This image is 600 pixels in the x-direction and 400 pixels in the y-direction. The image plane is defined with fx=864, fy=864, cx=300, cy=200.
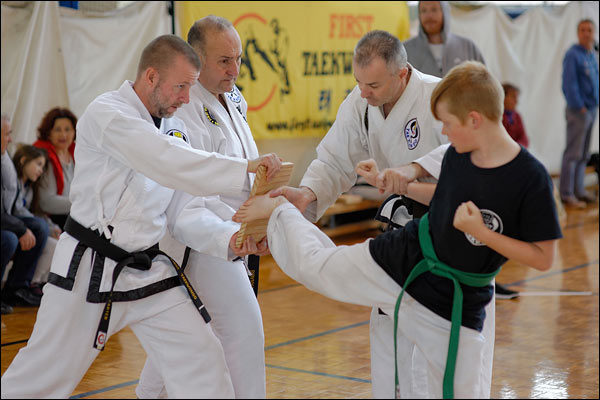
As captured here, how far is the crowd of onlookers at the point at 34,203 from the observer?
6238 millimetres

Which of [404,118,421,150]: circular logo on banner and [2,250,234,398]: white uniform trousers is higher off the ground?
[404,118,421,150]: circular logo on banner

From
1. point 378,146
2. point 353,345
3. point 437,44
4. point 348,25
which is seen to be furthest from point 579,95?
point 378,146

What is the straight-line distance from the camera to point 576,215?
36.2 ft

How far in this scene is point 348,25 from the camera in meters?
9.54

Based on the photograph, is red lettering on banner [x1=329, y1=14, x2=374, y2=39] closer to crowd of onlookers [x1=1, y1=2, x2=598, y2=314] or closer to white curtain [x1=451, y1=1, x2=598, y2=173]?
white curtain [x1=451, y1=1, x2=598, y2=173]

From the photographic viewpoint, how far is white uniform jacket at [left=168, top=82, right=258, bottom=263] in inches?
126

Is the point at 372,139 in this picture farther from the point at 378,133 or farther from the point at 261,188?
the point at 261,188

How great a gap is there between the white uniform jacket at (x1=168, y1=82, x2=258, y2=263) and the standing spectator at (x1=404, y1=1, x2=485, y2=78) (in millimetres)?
3131

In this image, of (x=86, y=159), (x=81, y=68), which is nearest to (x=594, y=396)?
(x=86, y=159)

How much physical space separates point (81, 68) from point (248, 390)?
4.99m

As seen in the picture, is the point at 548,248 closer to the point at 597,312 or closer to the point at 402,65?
the point at 402,65

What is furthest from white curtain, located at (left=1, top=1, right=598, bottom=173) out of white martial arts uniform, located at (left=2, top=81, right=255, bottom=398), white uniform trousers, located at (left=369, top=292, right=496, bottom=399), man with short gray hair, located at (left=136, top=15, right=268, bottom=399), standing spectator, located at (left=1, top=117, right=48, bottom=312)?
white uniform trousers, located at (left=369, top=292, right=496, bottom=399)

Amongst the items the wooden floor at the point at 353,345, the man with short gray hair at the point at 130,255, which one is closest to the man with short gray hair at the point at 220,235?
the man with short gray hair at the point at 130,255

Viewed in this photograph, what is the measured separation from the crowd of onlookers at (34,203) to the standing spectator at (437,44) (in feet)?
9.16
